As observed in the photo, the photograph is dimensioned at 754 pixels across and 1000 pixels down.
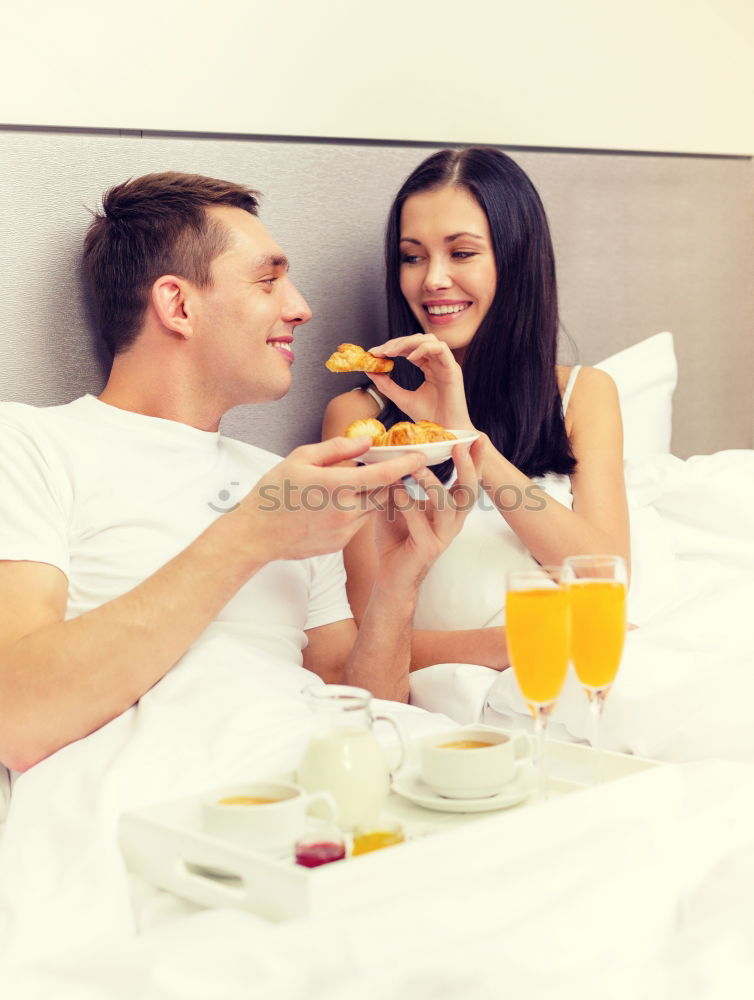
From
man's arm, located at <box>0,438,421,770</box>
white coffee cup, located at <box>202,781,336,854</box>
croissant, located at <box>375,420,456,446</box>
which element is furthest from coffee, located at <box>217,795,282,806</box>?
croissant, located at <box>375,420,456,446</box>

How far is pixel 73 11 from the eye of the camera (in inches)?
80.4

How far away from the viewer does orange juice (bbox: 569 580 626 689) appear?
1.26 m

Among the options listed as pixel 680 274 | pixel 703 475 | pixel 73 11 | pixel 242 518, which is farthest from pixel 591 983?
pixel 680 274

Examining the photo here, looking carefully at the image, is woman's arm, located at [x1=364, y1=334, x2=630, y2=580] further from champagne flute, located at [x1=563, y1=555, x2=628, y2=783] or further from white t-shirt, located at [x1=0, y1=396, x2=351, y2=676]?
champagne flute, located at [x1=563, y1=555, x2=628, y2=783]

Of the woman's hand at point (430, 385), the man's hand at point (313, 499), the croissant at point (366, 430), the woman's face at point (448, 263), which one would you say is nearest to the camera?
the man's hand at point (313, 499)

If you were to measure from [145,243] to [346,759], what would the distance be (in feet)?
3.76

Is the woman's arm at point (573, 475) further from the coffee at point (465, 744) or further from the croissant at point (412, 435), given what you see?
the coffee at point (465, 744)

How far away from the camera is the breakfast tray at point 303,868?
0.94m

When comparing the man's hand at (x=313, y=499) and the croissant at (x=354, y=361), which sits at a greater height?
the croissant at (x=354, y=361)

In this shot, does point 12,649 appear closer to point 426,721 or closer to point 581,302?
point 426,721

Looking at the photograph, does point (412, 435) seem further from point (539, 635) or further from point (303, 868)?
point (303, 868)

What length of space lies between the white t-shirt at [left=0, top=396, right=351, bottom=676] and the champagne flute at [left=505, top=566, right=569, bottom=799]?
0.51 meters

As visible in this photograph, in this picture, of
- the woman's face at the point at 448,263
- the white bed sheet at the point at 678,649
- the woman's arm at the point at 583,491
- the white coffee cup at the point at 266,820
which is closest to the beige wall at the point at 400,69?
the woman's face at the point at 448,263

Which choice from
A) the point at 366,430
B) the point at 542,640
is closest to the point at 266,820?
the point at 542,640
